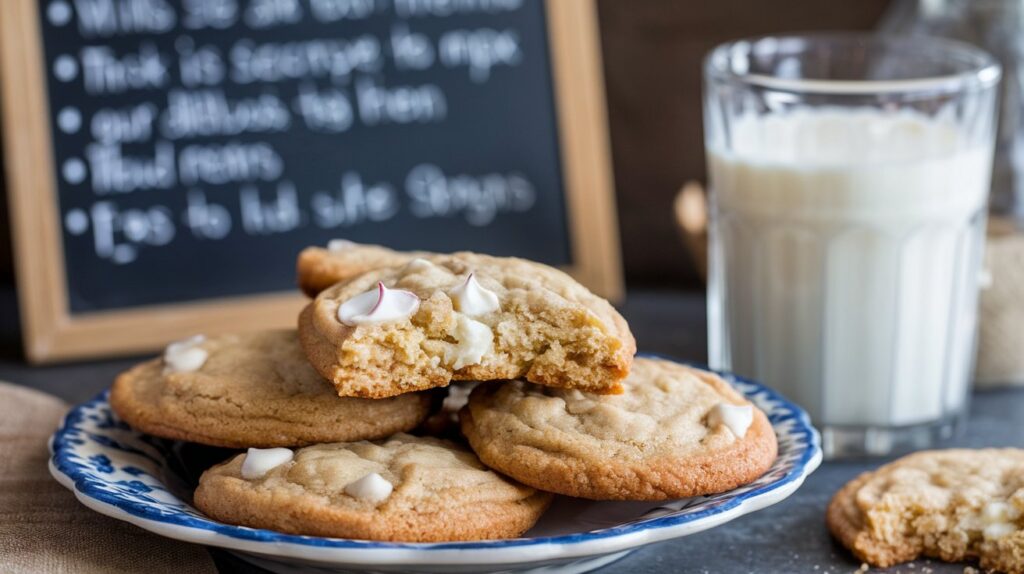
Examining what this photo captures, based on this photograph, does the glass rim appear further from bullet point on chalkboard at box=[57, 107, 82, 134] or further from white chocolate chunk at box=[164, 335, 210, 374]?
bullet point on chalkboard at box=[57, 107, 82, 134]

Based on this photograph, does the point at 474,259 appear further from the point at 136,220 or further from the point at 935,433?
the point at 136,220

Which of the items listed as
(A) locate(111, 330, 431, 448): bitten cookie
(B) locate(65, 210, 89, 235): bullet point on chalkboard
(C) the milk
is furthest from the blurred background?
(A) locate(111, 330, 431, 448): bitten cookie

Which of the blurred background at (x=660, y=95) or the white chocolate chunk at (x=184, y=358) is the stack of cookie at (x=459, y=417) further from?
the blurred background at (x=660, y=95)

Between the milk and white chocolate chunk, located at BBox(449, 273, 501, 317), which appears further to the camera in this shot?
the milk

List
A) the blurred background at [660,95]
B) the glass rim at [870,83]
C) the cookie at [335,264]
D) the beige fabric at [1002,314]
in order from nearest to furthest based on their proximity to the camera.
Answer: the cookie at [335,264] < the glass rim at [870,83] < the beige fabric at [1002,314] < the blurred background at [660,95]

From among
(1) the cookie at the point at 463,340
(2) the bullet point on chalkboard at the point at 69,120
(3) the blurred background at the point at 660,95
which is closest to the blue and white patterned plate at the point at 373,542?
(1) the cookie at the point at 463,340

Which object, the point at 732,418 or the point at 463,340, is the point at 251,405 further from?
the point at 732,418

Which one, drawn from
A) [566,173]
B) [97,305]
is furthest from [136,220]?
[566,173]
